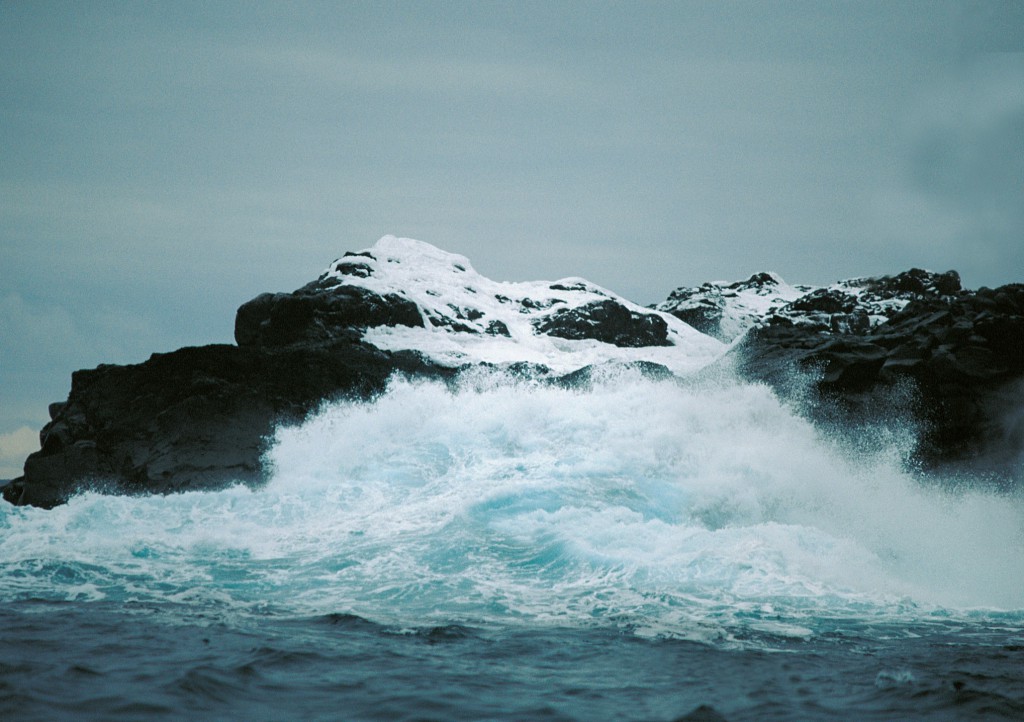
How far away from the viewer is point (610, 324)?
172ft

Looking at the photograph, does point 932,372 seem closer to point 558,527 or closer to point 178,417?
point 558,527

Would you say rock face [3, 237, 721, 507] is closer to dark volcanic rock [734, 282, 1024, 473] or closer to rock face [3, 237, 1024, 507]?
rock face [3, 237, 1024, 507]

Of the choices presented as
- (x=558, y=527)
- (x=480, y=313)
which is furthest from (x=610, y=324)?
(x=558, y=527)

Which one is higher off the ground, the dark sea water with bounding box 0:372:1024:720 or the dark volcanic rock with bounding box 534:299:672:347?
the dark volcanic rock with bounding box 534:299:672:347

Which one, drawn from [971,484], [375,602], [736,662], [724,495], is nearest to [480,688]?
[736,662]

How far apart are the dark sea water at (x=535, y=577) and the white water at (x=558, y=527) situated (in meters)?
0.06

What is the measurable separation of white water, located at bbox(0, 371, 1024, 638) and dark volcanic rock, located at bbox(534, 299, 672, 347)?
28796 mm

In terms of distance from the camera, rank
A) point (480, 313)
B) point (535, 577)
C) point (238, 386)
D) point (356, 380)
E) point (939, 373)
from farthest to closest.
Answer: point (480, 313), point (356, 380), point (238, 386), point (939, 373), point (535, 577)

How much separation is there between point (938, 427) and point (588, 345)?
32.5 meters

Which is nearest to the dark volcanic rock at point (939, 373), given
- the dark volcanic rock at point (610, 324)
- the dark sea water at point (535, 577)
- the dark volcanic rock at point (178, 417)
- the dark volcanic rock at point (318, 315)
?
the dark sea water at point (535, 577)

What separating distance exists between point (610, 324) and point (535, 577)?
42.9m

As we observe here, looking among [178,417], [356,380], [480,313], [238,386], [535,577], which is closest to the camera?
[535,577]

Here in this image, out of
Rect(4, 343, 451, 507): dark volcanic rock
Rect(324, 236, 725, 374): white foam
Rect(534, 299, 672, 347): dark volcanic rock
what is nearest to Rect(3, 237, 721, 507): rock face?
Rect(4, 343, 451, 507): dark volcanic rock

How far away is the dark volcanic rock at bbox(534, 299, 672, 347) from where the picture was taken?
49531mm
